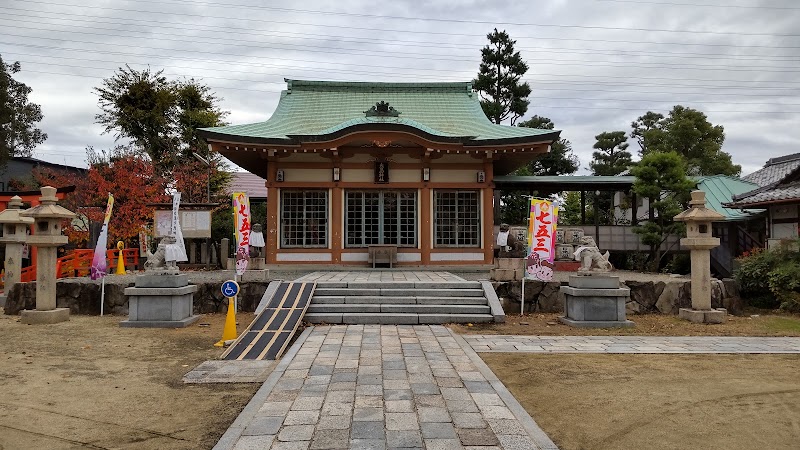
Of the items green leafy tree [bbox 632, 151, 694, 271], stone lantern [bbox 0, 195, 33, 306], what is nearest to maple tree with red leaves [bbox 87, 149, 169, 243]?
stone lantern [bbox 0, 195, 33, 306]

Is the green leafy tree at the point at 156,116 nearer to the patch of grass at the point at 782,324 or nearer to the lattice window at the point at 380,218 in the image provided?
the lattice window at the point at 380,218

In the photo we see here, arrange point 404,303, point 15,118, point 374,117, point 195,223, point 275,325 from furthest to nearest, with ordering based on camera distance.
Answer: point 15,118
point 374,117
point 195,223
point 404,303
point 275,325

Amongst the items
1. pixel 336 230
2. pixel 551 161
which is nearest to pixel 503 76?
pixel 551 161

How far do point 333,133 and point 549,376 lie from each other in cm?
1069

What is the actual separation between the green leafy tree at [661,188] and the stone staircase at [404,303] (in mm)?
9103

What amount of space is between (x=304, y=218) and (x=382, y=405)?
1183cm

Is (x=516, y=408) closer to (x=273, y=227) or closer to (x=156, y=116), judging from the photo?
(x=273, y=227)

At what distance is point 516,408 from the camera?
4.71m

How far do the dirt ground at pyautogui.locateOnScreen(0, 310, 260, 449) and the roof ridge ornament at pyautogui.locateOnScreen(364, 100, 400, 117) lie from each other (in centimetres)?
1055

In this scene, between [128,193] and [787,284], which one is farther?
[128,193]

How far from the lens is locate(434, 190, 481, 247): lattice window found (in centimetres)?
1619

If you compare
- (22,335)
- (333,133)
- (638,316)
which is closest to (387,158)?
(333,133)

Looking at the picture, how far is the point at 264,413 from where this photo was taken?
450cm

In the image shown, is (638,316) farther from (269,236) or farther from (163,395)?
(269,236)
